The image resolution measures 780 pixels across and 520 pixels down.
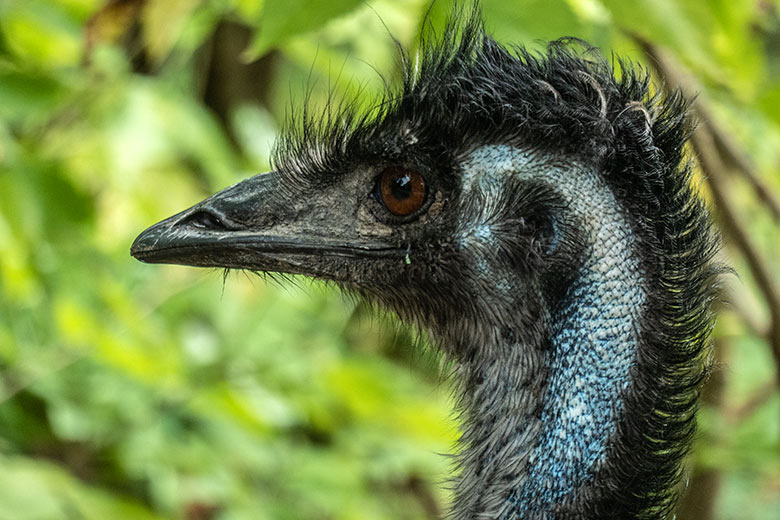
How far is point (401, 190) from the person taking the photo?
1.59 m

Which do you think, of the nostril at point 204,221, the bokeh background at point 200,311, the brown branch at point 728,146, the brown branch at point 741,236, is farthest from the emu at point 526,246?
the brown branch at point 741,236

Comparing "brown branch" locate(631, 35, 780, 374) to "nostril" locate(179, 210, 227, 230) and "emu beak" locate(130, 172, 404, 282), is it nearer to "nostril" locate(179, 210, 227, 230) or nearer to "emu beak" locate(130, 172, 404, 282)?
"emu beak" locate(130, 172, 404, 282)

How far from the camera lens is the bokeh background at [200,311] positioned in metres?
2.23

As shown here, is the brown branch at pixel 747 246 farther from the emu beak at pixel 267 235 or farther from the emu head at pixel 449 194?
the emu beak at pixel 267 235

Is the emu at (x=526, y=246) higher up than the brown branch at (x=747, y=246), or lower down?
lower down

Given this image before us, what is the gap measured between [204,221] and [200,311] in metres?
2.33

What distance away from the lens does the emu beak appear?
1.54 metres

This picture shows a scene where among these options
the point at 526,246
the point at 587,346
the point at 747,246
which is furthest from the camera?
the point at 747,246

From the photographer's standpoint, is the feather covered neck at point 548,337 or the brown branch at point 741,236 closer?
the feather covered neck at point 548,337

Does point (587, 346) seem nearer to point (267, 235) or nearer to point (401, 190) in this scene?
point (401, 190)

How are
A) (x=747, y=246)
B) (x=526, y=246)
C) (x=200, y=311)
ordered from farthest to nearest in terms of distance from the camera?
1. (x=200, y=311)
2. (x=747, y=246)
3. (x=526, y=246)

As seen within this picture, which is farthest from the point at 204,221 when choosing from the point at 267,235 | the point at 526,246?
the point at 526,246

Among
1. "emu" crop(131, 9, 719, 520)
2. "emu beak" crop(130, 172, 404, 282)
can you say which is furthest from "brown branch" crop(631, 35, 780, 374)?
"emu beak" crop(130, 172, 404, 282)

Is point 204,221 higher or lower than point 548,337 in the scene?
higher
